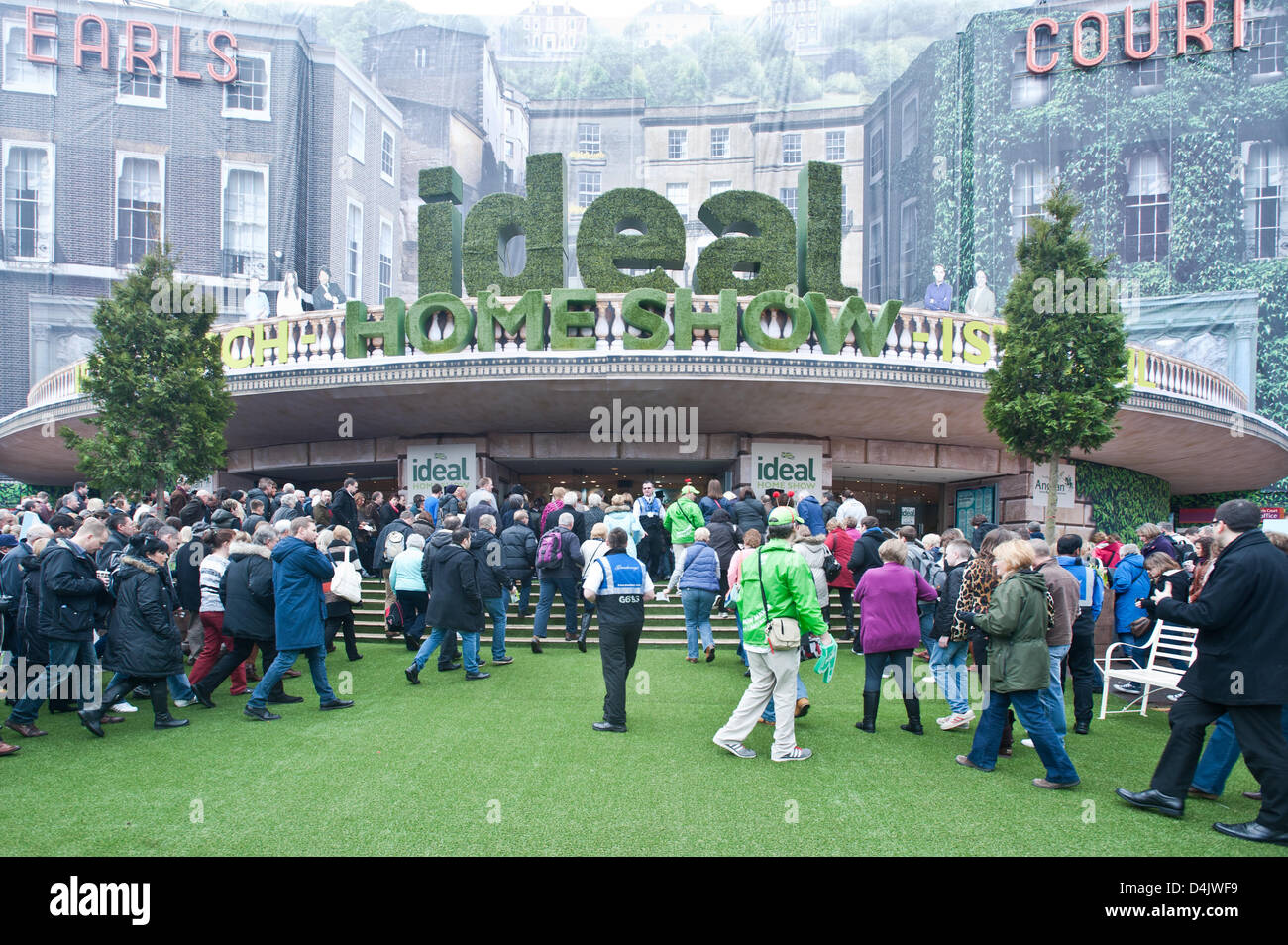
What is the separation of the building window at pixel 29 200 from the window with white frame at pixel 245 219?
5309 mm

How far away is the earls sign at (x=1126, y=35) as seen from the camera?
82.0ft

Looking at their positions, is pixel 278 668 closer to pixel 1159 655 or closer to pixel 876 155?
pixel 1159 655

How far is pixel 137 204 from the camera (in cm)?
2538

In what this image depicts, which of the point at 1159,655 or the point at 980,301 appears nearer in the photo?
the point at 1159,655

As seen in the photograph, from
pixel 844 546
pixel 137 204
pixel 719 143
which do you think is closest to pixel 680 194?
pixel 719 143

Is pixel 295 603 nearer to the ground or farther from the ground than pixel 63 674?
farther from the ground

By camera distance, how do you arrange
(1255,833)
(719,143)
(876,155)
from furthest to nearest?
(719,143) < (876,155) < (1255,833)

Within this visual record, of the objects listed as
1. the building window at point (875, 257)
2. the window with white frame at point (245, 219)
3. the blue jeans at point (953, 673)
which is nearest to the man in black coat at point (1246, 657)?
the blue jeans at point (953, 673)

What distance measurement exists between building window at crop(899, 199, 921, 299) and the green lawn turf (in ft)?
77.3

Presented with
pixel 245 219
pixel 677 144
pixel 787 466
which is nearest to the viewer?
pixel 787 466

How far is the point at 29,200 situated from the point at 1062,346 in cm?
3065

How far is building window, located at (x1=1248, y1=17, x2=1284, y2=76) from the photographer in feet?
80.9

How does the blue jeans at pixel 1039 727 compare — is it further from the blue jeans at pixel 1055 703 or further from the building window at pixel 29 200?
the building window at pixel 29 200

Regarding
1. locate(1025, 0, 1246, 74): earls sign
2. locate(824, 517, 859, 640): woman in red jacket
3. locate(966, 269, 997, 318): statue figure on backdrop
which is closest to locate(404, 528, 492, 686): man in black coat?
locate(824, 517, 859, 640): woman in red jacket
